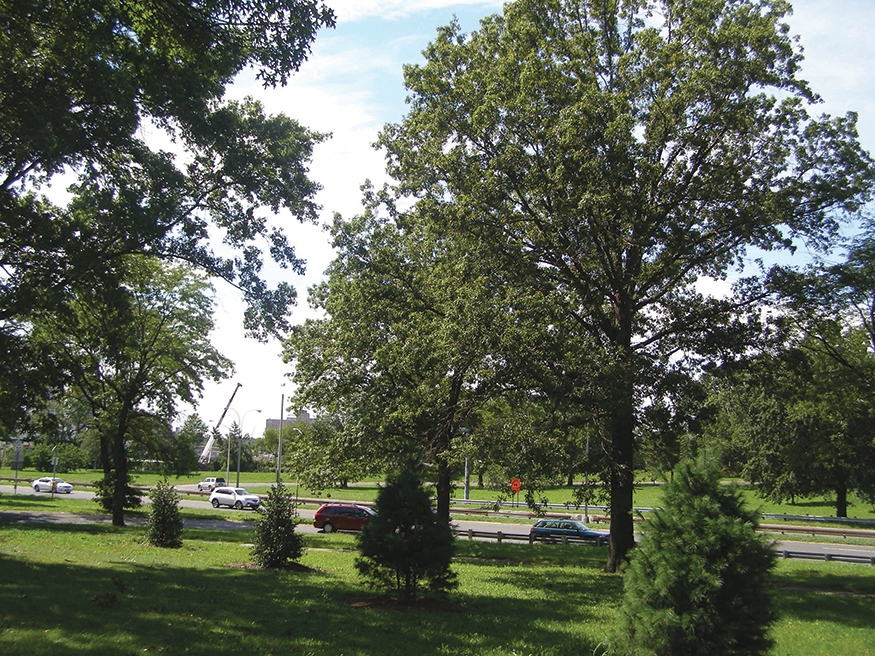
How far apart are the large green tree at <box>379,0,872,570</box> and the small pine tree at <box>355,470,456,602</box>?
5.64m

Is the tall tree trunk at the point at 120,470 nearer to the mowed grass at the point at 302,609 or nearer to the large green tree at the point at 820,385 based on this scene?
the mowed grass at the point at 302,609

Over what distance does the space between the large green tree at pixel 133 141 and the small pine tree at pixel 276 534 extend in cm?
389

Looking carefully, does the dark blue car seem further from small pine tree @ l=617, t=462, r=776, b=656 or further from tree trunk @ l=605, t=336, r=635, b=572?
small pine tree @ l=617, t=462, r=776, b=656

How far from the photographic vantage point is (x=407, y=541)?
35.2 feet

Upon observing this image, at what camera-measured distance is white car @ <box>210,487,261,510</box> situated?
46319 millimetres

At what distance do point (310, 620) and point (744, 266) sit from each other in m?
13.9

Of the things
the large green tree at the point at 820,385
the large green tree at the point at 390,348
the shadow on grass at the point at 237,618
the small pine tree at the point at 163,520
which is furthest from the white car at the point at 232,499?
the shadow on grass at the point at 237,618

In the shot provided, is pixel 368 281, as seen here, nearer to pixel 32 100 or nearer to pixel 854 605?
pixel 32 100

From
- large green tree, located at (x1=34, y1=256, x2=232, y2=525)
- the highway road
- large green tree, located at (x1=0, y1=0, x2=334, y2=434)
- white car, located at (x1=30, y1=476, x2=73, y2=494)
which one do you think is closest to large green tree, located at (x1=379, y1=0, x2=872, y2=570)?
large green tree, located at (x1=0, y1=0, x2=334, y2=434)

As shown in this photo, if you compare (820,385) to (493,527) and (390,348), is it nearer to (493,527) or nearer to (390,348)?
(390,348)

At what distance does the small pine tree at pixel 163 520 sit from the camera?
1855 cm

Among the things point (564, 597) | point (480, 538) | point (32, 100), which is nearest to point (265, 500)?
point (564, 597)

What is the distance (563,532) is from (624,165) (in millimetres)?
19853

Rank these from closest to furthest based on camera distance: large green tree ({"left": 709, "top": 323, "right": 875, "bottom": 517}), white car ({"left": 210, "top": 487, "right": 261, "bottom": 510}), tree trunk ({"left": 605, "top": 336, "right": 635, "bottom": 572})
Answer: tree trunk ({"left": 605, "top": 336, "right": 635, "bottom": 572})
large green tree ({"left": 709, "top": 323, "right": 875, "bottom": 517})
white car ({"left": 210, "top": 487, "right": 261, "bottom": 510})
